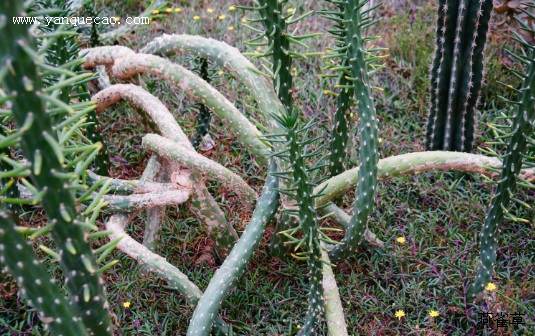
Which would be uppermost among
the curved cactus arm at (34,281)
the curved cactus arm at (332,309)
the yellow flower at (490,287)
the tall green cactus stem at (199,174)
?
the curved cactus arm at (34,281)

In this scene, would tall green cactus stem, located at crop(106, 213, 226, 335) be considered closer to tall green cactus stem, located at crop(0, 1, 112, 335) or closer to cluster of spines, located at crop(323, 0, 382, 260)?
cluster of spines, located at crop(323, 0, 382, 260)

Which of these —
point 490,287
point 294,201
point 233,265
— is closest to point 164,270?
point 233,265

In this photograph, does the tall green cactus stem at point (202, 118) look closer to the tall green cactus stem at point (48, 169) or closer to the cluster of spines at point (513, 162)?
the cluster of spines at point (513, 162)

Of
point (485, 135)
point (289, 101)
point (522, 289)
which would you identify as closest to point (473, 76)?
point (485, 135)

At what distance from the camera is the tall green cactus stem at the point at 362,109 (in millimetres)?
1849

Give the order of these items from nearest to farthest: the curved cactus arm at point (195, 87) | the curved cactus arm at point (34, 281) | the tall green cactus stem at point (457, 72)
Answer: the curved cactus arm at point (34, 281)
the curved cactus arm at point (195, 87)
the tall green cactus stem at point (457, 72)

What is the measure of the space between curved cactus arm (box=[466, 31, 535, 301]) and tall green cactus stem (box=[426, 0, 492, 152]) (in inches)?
25.0

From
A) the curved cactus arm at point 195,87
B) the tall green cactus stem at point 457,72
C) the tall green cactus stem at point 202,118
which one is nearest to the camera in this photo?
the curved cactus arm at point 195,87

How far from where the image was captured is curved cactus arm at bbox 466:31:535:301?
5.83ft

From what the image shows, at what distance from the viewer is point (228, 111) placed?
2307mm

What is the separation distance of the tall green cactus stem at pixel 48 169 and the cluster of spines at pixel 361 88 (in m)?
1.07

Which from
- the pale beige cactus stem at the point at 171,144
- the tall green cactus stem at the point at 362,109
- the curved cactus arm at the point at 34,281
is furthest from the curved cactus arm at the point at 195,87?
the curved cactus arm at the point at 34,281

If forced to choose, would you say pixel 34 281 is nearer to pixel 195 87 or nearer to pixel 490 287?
pixel 195 87

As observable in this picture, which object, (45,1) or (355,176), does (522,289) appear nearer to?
(355,176)
